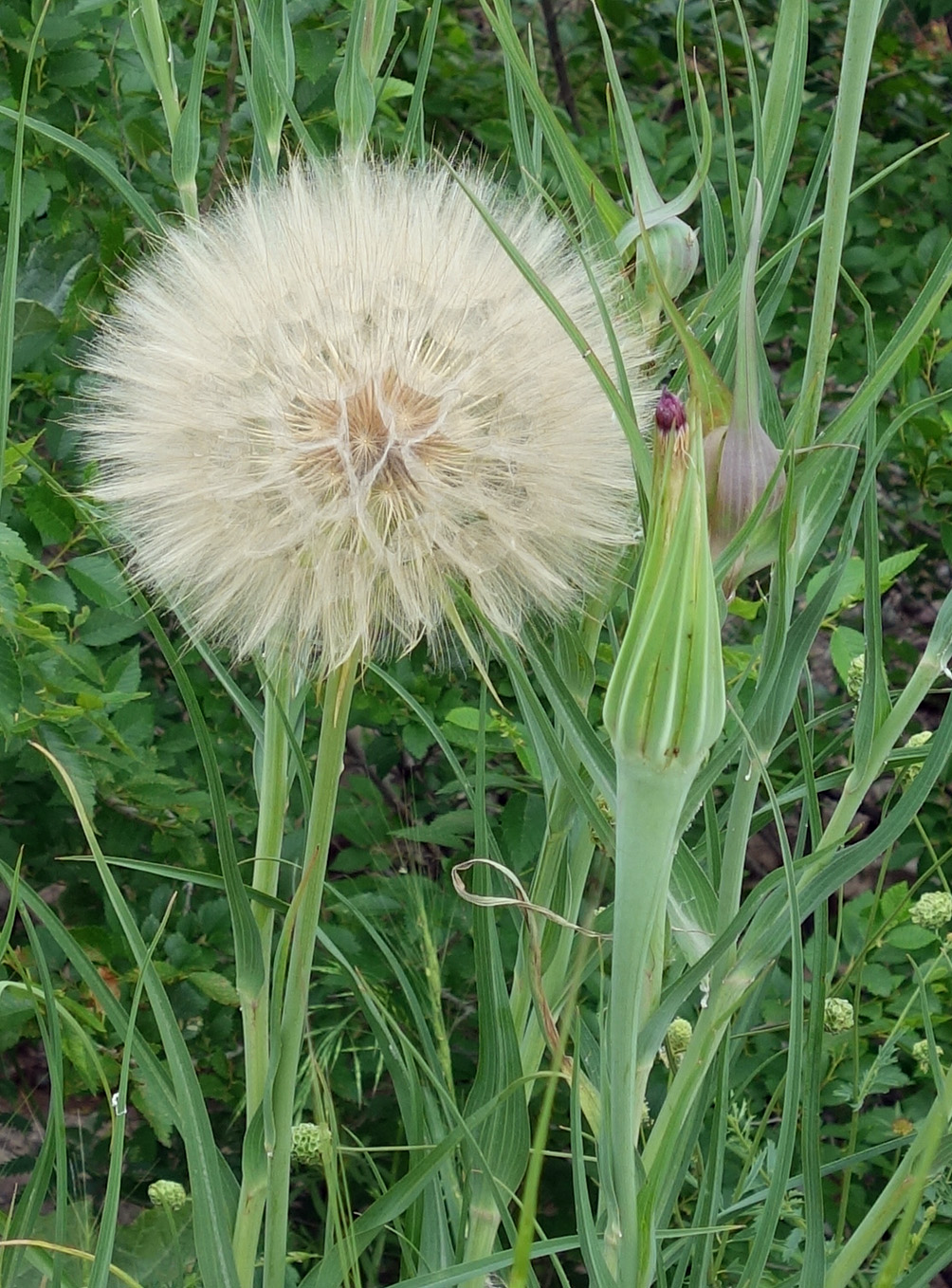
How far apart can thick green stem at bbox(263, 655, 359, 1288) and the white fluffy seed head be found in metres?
0.02

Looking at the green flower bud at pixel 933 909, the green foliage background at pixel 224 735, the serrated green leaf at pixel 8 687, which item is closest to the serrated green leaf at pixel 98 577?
the green foliage background at pixel 224 735

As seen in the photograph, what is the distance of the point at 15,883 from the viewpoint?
20.1 inches

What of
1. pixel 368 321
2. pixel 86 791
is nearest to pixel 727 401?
pixel 368 321

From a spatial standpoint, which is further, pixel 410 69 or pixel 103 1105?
pixel 410 69

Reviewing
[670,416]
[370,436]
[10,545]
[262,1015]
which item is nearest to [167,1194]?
[262,1015]

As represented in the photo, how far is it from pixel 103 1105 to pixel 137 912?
0.23 metres

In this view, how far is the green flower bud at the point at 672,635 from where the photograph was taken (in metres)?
0.33

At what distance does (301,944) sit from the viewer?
1.59ft

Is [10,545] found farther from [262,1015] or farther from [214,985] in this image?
[214,985]

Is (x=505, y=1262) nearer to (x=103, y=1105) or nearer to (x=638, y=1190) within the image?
(x=638, y=1190)

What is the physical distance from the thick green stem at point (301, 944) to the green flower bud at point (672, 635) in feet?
0.43

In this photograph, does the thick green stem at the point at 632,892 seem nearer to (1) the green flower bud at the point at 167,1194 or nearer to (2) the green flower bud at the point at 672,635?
(2) the green flower bud at the point at 672,635

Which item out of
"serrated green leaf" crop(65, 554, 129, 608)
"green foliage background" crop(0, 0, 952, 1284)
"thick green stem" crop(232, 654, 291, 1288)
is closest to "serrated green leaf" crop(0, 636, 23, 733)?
→ "green foliage background" crop(0, 0, 952, 1284)

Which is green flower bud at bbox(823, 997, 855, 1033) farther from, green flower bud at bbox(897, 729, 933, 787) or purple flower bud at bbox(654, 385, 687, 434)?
purple flower bud at bbox(654, 385, 687, 434)
